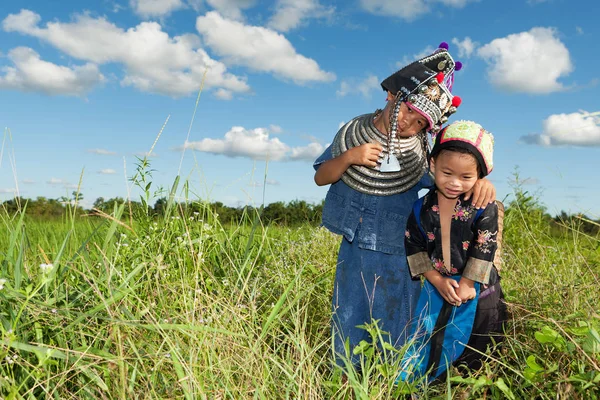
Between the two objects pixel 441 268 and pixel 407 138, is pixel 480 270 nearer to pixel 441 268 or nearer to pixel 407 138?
pixel 441 268

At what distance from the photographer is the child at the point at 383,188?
2.94 metres

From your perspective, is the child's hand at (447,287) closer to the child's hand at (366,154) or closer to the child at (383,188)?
the child at (383,188)

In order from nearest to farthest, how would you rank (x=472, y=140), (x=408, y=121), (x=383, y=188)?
(x=472, y=140) < (x=408, y=121) < (x=383, y=188)

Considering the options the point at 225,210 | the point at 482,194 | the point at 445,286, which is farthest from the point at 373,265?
the point at 225,210

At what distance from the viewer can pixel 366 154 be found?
292cm

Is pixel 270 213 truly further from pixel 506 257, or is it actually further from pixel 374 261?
pixel 374 261

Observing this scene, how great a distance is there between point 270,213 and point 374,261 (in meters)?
5.28

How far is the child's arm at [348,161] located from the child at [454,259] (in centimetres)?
31

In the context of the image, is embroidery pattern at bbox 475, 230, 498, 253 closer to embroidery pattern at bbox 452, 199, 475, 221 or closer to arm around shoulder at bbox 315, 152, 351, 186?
embroidery pattern at bbox 452, 199, 475, 221

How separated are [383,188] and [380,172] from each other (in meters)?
0.10

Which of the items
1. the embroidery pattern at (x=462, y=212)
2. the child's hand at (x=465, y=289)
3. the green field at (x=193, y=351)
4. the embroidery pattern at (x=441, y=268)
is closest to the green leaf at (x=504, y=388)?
the green field at (x=193, y=351)

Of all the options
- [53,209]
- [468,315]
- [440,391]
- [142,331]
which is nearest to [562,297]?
[468,315]

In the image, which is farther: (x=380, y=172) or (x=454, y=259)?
(x=380, y=172)

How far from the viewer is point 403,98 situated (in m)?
2.93
